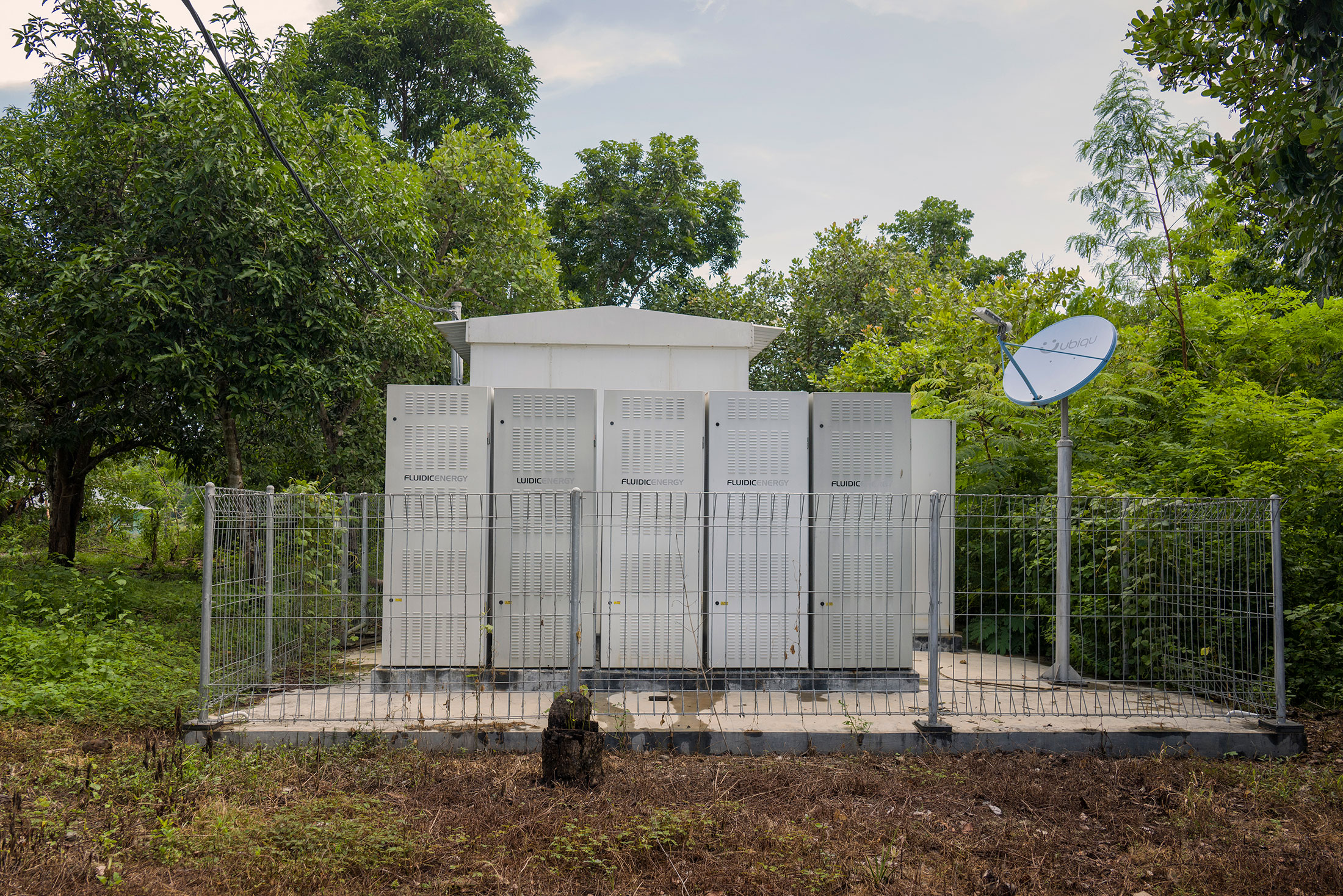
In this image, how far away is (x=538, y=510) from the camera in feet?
22.2

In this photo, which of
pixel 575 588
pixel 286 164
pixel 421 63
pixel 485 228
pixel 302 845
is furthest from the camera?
pixel 421 63

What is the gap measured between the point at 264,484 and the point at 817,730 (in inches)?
450

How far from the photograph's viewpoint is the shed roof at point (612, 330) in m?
8.95

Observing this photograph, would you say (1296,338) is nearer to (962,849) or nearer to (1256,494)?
(1256,494)

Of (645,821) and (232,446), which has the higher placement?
(232,446)

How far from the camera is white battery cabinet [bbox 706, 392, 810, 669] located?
652 centimetres

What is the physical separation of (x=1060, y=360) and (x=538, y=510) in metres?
4.59

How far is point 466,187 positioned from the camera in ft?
56.5

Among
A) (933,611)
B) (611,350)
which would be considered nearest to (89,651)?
(611,350)

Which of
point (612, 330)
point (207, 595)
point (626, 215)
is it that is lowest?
point (207, 595)

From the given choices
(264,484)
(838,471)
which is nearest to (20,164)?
(264,484)

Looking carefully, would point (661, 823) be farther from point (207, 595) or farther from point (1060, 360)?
point (1060, 360)

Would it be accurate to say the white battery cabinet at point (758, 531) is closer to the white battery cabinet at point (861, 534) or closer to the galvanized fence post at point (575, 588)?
the white battery cabinet at point (861, 534)

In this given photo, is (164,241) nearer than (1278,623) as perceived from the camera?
No
